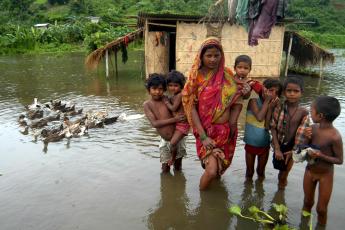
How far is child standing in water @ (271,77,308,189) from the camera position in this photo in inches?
131

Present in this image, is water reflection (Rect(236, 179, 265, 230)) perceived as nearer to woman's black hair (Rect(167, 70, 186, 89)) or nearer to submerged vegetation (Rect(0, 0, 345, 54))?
woman's black hair (Rect(167, 70, 186, 89))

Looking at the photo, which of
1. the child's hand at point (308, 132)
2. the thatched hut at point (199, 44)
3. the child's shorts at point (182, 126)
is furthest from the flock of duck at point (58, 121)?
the thatched hut at point (199, 44)

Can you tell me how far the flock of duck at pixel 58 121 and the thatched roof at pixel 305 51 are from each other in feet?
27.5

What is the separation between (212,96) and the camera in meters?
3.40

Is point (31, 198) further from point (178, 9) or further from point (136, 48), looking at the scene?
point (178, 9)

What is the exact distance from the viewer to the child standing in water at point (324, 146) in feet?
9.12

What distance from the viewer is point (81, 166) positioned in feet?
Answer: 15.4

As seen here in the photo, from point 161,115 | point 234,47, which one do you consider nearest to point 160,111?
point 161,115

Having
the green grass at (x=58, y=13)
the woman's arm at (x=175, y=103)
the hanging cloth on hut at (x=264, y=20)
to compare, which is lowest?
the woman's arm at (x=175, y=103)

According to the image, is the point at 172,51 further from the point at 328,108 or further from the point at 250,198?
the point at 328,108

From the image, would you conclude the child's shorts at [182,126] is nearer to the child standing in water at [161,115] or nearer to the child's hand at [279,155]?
the child standing in water at [161,115]

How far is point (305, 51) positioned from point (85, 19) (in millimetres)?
25133

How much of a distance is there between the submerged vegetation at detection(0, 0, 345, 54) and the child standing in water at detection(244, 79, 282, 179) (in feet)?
60.4

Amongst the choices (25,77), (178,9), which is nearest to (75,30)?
(178,9)
